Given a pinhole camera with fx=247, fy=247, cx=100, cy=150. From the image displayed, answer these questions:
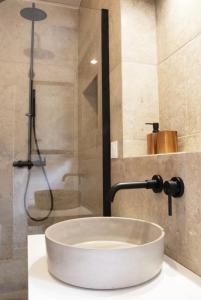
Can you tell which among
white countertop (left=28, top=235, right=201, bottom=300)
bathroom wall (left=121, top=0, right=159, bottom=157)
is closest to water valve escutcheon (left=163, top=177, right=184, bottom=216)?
white countertop (left=28, top=235, right=201, bottom=300)

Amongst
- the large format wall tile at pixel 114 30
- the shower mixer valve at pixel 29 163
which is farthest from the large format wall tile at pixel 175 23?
the shower mixer valve at pixel 29 163

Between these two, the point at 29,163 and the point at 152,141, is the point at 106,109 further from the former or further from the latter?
the point at 29,163

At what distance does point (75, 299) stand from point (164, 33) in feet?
3.79

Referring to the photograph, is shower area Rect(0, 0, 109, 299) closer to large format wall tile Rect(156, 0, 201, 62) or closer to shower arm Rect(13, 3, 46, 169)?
shower arm Rect(13, 3, 46, 169)

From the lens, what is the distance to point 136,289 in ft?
2.04

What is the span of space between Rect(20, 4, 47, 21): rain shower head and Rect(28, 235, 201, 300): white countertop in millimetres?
1683

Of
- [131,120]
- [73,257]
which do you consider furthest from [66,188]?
[73,257]

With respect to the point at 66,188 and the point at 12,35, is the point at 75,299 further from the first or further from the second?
the point at 12,35

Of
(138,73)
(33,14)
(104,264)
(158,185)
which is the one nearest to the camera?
(104,264)

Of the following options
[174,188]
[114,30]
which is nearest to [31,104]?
[114,30]

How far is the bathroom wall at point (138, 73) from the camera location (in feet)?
3.91

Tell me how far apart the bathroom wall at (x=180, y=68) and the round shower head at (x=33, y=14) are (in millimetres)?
919

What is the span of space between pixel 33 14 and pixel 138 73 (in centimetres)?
105

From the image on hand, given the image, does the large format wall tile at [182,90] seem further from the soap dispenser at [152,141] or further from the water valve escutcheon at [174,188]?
the water valve escutcheon at [174,188]
